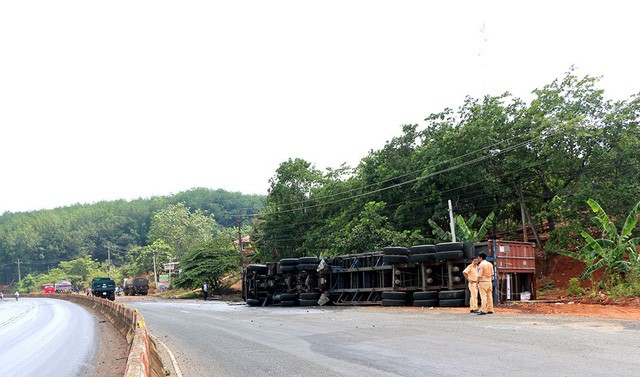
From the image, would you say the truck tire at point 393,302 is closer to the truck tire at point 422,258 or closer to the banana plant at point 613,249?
the truck tire at point 422,258

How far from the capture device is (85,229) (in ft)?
537

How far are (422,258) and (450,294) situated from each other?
1908 millimetres

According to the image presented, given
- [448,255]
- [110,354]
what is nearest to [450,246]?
[448,255]

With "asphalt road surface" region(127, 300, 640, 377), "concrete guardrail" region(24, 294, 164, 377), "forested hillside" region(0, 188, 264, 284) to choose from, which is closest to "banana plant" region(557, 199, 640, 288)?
"asphalt road surface" region(127, 300, 640, 377)

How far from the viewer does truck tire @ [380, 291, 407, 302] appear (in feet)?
74.1

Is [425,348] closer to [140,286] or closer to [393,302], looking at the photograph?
[393,302]

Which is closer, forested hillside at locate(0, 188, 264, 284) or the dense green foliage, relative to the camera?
the dense green foliage

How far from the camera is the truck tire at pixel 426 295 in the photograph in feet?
69.6

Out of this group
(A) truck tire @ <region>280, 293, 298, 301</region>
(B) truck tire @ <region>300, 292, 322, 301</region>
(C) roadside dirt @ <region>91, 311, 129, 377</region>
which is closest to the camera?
(C) roadside dirt @ <region>91, 311, 129, 377</region>

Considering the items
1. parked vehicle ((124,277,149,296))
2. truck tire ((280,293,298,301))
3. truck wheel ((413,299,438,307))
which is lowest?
parked vehicle ((124,277,149,296))

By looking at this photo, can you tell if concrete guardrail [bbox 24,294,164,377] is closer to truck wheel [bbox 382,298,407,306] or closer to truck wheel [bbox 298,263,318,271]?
truck wheel [bbox 298,263,318,271]

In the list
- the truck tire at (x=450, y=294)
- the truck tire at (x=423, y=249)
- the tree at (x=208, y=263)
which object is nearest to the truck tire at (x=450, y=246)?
the truck tire at (x=423, y=249)

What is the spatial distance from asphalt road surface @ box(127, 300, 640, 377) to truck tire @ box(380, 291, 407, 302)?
271 inches

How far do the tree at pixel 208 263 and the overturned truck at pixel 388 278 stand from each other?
23.1 m
